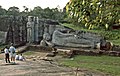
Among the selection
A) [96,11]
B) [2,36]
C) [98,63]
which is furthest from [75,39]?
[96,11]

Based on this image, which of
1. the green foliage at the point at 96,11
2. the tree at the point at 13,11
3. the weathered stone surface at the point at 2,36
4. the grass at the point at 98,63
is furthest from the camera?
the tree at the point at 13,11

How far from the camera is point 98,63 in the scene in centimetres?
2216

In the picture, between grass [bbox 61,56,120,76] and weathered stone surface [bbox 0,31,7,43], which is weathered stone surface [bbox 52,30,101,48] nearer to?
grass [bbox 61,56,120,76]

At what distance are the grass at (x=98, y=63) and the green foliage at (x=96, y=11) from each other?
1011 cm

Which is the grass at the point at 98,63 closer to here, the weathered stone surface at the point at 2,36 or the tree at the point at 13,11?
the weathered stone surface at the point at 2,36

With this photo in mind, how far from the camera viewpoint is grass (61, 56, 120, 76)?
62.2ft

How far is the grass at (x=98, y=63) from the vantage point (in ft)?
62.2

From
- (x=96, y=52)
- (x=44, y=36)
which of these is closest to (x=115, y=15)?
(x=96, y=52)

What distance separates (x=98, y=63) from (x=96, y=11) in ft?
47.7

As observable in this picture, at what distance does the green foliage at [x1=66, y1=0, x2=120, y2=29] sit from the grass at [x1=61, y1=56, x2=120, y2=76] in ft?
33.2

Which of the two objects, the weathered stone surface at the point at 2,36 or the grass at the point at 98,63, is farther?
the weathered stone surface at the point at 2,36

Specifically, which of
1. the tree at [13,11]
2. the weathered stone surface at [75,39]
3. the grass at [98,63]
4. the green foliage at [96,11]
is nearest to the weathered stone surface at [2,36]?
the weathered stone surface at [75,39]

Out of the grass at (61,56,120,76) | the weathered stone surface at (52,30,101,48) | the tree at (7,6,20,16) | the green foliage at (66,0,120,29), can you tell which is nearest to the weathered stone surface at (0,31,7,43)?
the weathered stone surface at (52,30,101,48)

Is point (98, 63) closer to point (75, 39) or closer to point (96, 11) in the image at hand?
point (75, 39)
